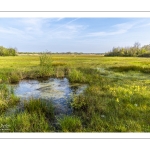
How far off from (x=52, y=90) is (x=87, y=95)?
1.62 ft

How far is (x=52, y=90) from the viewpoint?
254 centimetres

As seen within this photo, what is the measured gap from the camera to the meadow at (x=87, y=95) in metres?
2.22

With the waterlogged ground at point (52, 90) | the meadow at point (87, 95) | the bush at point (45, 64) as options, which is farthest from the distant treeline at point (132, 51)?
the bush at point (45, 64)

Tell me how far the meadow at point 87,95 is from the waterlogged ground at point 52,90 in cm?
7

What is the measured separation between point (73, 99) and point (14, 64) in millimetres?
960

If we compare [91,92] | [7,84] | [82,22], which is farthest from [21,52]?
[91,92]

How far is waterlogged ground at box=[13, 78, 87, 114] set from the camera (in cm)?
244

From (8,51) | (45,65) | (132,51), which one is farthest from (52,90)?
(132,51)

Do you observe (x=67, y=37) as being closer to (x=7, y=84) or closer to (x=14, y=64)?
(x=14, y=64)

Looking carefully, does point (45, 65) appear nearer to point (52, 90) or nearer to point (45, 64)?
point (45, 64)

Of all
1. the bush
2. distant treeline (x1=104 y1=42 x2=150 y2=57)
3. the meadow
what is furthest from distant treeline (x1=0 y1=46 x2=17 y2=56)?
distant treeline (x1=104 y1=42 x2=150 y2=57)

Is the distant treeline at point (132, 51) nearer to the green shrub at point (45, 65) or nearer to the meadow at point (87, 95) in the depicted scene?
the meadow at point (87, 95)

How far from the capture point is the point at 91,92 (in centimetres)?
250
